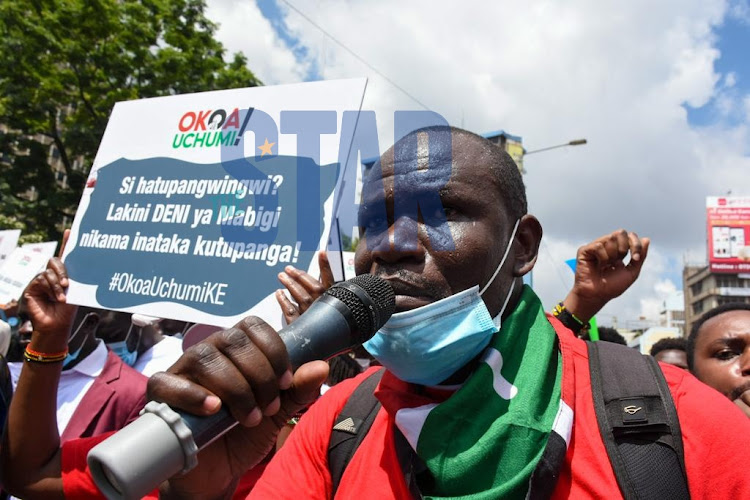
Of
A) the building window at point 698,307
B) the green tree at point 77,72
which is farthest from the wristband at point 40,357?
the building window at point 698,307

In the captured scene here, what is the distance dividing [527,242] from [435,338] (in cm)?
55

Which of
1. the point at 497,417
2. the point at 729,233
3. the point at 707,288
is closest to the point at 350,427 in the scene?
the point at 497,417

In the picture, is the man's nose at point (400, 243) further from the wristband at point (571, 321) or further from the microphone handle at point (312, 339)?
the wristband at point (571, 321)

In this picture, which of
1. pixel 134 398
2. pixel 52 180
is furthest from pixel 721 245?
pixel 134 398

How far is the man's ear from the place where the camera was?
74.0 inches

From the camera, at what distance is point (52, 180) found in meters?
15.2

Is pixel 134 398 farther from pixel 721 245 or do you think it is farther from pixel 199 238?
pixel 721 245

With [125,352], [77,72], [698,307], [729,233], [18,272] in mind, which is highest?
[729,233]

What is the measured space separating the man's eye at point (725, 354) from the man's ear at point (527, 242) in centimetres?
119

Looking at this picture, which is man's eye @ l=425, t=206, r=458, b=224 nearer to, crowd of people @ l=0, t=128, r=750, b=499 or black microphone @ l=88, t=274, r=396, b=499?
crowd of people @ l=0, t=128, r=750, b=499

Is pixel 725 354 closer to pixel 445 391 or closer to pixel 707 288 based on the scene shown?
pixel 445 391

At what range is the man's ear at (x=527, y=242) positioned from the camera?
188 cm

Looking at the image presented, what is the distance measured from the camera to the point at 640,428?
1338 millimetres

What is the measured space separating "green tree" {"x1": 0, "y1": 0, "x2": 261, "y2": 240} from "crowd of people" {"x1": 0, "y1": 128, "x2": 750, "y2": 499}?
533 inches
